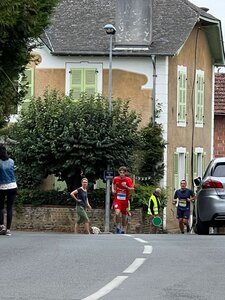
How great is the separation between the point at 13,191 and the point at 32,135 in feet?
57.3

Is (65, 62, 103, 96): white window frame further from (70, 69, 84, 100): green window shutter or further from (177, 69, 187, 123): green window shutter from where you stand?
(177, 69, 187, 123): green window shutter

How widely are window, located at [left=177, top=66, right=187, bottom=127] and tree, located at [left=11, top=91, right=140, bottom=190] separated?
4.14 metres

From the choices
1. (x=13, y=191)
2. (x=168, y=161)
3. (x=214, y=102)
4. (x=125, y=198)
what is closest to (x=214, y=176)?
(x=13, y=191)

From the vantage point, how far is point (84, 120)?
3834 centimetres

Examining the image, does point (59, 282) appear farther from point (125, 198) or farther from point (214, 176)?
point (125, 198)

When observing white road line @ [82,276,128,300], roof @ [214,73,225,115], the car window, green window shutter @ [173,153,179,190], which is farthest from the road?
roof @ [214,73,225,115]

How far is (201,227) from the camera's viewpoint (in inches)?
902

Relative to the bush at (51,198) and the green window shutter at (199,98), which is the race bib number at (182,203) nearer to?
the bush at (51,198)

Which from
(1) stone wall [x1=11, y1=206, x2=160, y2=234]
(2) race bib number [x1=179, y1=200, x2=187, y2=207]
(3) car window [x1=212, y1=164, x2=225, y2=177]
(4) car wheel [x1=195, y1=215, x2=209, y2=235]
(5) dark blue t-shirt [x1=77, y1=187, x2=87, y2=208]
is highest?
(3) car window [x1=212, y1=164, x2=225, y2=177]

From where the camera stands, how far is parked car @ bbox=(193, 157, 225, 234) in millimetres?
21938

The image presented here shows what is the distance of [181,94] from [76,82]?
4308mm

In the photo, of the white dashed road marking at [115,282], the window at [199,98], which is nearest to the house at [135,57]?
the window at [199,98]

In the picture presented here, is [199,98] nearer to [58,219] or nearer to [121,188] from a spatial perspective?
[58,219]

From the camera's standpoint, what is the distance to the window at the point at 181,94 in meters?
42.8
